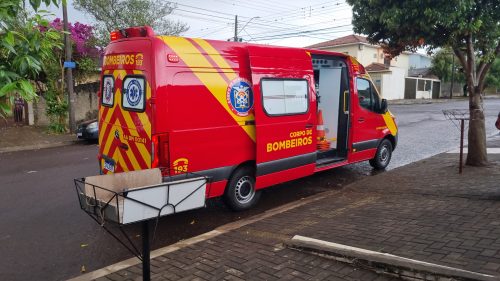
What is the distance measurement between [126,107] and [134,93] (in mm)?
284

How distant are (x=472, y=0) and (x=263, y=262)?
5.49 m

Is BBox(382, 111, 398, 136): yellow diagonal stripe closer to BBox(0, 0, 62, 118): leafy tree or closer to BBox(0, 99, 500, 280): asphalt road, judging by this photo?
BBox(0, 99, 500, 280): asphalt road

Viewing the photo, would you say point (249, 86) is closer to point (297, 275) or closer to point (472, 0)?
point (297, 275)

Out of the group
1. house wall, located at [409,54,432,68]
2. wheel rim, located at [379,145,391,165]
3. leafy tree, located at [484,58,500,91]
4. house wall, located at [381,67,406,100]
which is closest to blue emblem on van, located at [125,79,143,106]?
wheel rim, located at [379,145,391,165]

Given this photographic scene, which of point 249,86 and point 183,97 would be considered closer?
point 183,97

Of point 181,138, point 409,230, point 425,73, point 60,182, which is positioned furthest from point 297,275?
point 425,73

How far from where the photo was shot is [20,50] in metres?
2.18

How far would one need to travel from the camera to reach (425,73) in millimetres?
53125

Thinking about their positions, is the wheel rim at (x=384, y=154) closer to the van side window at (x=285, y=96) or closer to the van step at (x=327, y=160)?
the van step at (x=327, y=160)

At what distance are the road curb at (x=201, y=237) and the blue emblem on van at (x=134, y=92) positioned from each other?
1.97 metres

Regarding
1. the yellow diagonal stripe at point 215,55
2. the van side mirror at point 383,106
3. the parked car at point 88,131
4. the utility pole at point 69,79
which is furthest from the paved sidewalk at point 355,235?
the utility pole at point 69,79

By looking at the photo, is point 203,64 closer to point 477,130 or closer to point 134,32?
point 134,32

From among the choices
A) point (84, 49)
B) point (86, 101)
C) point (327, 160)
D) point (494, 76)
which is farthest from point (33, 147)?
point (494, 76)

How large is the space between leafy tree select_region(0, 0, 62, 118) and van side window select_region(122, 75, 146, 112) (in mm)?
3158
